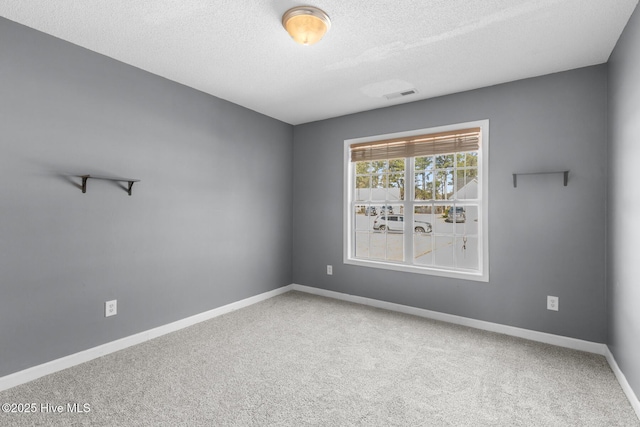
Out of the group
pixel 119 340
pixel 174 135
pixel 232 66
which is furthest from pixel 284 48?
pixel 119 340

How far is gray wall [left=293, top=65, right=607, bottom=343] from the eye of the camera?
2773 millimetres

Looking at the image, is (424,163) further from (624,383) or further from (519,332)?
(624,383)

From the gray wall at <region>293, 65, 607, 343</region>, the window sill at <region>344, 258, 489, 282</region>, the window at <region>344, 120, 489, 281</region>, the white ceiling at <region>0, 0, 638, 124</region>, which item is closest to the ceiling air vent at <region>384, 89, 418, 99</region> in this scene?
the white ceiling at <region>0, 0, 638, 124</region>

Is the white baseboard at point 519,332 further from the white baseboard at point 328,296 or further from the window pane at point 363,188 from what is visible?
the window pane at point 363,188

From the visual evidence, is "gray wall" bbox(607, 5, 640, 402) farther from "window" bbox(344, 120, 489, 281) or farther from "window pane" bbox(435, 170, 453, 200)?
"window pane" bbox(435, 170, 453, 200)

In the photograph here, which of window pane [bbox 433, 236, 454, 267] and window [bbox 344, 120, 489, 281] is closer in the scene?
window [bbox 344, 120, 489, 281]

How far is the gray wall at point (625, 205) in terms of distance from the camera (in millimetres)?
1997

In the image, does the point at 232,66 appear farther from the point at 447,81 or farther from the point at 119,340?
the point at 119,340

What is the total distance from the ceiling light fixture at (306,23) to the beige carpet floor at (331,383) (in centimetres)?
240

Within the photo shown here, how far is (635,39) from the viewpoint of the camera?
2012 millimetres

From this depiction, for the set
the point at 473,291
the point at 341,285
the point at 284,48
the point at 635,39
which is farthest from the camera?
the point at 341,285

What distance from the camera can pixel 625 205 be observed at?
2203mm

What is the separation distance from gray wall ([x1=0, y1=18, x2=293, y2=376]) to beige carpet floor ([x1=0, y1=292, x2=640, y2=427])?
1.25 feet

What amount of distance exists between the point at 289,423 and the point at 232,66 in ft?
9.15
